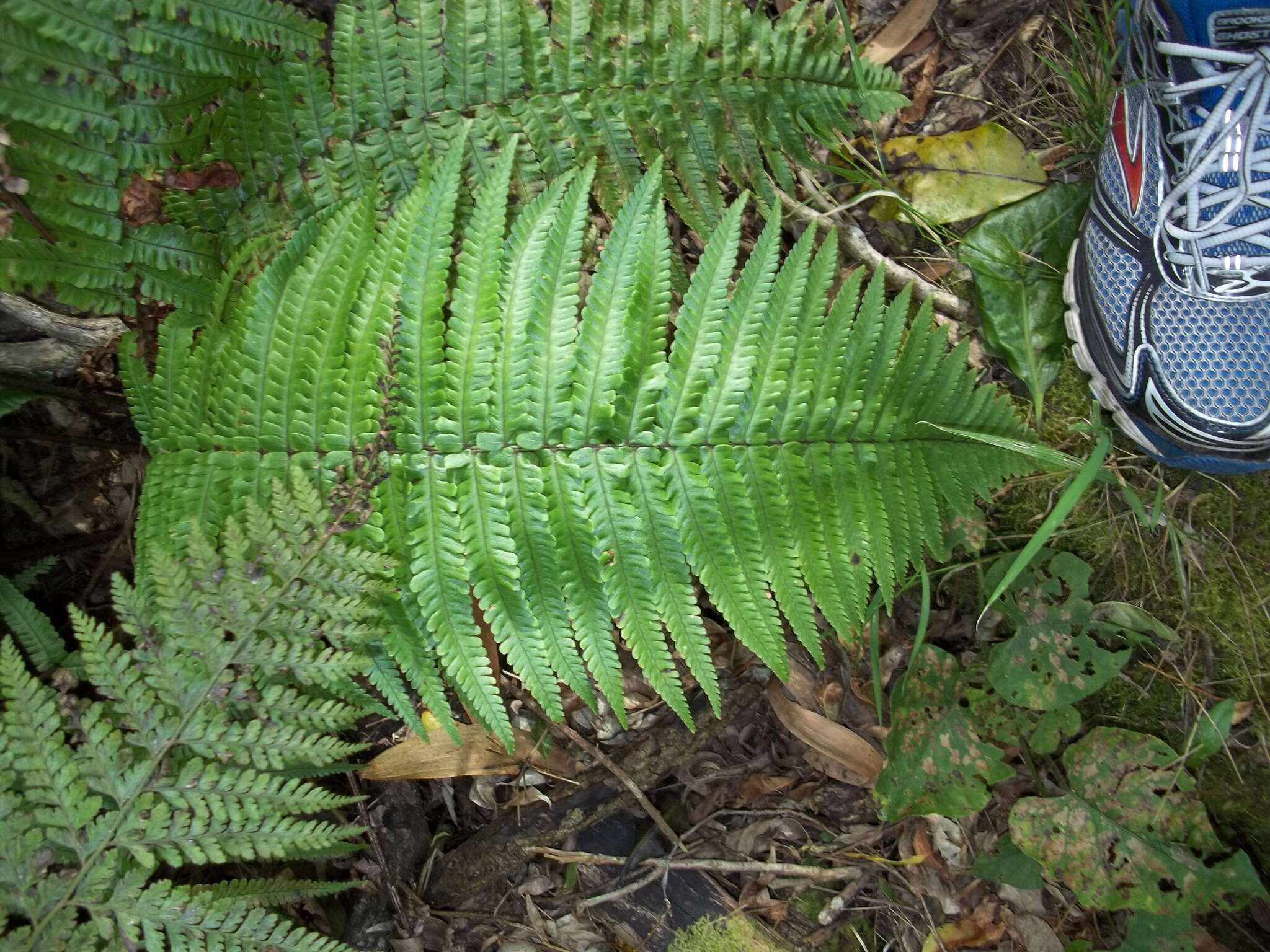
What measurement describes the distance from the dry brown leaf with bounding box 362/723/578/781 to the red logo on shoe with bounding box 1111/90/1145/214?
2.72 meters

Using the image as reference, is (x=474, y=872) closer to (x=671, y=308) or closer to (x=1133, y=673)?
(x=671, y=308)

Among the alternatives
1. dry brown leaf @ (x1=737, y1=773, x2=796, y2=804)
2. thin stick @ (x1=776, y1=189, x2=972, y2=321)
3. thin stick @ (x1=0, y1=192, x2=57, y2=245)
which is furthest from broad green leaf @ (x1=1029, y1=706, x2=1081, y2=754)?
thin stick @ (x1=0, y1=192, x2=57, y2=245)

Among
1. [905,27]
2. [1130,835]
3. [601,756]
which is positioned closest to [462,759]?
[601,756]

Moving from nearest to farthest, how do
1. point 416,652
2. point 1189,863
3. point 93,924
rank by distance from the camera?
point 93,924 < point 416,652 < point 1189,863

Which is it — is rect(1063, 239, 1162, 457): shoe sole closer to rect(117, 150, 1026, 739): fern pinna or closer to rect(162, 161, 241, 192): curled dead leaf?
rect(117, 150, 1026, 739): fern pinna

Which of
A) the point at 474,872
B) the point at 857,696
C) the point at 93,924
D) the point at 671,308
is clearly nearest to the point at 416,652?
the point at 93,924

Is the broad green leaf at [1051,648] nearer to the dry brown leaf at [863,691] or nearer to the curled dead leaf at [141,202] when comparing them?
the dry brown leaf at [863,691]

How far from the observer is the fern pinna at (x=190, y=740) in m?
1.86

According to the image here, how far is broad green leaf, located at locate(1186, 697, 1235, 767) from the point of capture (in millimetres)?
2910

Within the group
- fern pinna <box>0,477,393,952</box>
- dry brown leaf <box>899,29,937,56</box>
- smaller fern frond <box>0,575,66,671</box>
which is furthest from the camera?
dry brown leaf <box>899,29,937,56</box>

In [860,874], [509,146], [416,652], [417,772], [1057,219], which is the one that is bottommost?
[860,874]

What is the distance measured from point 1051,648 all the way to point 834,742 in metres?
0.81

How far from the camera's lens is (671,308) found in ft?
9.89

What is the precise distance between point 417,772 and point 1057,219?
10.0ft
